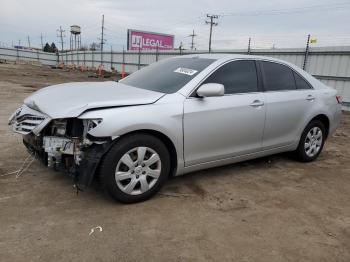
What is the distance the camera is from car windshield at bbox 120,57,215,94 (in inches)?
163

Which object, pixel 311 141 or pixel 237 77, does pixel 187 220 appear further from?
pixel 311 141

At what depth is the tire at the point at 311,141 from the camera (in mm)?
5422

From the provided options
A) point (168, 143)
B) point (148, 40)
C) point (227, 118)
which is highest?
point (148, 40)

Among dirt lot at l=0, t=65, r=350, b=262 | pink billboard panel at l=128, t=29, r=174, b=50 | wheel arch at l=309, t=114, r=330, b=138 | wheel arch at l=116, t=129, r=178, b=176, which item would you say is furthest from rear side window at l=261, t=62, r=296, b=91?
pink billboard panel at l=128, t=29, r=174, b=50

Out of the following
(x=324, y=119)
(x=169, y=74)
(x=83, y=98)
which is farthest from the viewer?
(x=324, y=119)

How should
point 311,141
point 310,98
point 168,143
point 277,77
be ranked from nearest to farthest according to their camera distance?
point 168,143 < point 277,77 < point 310,98 < point 311,141

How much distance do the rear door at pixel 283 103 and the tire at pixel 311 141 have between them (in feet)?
0.73

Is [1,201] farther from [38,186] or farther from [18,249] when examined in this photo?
[18,249]

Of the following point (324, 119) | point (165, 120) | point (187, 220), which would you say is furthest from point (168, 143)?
point (324, 119)

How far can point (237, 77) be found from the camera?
15.0ft

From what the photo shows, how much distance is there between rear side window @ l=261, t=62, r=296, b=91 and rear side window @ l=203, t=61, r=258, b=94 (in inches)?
9.5

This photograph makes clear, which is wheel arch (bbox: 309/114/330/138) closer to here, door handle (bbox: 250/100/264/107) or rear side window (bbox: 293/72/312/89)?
rear side window (bbox: 293/72/312/89)

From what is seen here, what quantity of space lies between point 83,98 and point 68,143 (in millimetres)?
480

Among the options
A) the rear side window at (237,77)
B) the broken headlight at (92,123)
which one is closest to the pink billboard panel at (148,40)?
the rear side window at (237,77)
